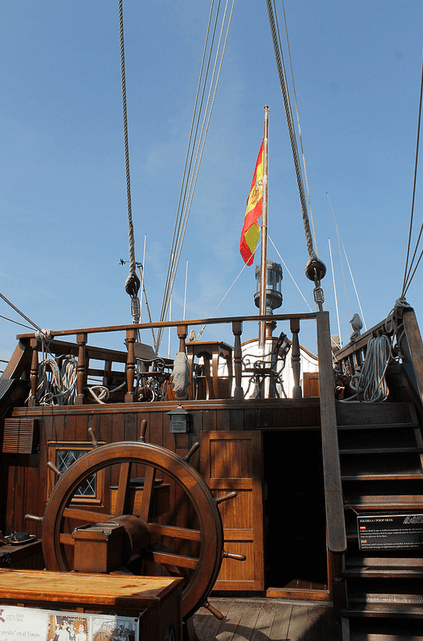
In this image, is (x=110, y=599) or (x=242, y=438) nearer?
(x=110, y=599)

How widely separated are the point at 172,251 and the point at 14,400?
5.10 m

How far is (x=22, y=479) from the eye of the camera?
16.9 ft

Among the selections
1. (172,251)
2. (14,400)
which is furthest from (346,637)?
(172,251)

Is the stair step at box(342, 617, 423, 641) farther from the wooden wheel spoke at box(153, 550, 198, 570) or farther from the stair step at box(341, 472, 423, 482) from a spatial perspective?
the wooden wheel spoke at box(153, 550, 198, 570)

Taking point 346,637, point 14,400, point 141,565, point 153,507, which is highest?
point 14,400

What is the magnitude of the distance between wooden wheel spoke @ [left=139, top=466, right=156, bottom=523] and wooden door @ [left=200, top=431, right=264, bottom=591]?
1542 millimetres

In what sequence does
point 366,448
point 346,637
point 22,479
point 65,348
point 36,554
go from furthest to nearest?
point 65,348
point 22,479
point 36,554
point 366,448
point 346,637

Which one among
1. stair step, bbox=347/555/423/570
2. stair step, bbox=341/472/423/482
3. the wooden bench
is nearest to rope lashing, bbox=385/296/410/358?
stair step, bbox=341/472/423/482

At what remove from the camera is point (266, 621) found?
12.2 feet

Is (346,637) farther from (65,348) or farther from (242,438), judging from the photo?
(65,348)

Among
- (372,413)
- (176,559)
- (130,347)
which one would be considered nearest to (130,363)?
(130,347)

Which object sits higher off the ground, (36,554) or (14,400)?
(14,400)

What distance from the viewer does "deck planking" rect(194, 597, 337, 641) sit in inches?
134

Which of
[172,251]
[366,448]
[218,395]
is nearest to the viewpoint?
[366,448]
